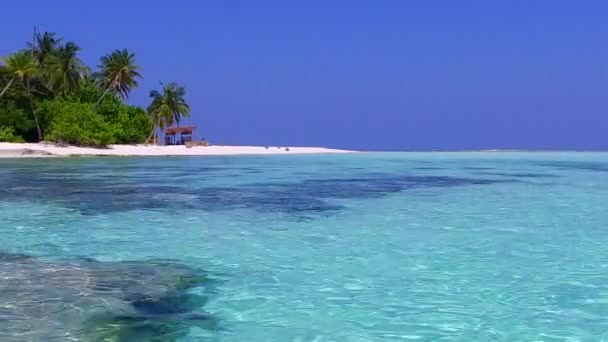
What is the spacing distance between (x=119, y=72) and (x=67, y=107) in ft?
32.5

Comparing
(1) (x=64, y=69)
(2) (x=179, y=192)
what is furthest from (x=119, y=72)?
(2) (x=179, y=192)

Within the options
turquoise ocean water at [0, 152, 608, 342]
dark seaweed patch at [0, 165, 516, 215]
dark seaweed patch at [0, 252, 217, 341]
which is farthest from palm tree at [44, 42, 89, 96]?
dark seaweed patch at [0, 252, 217, 341]

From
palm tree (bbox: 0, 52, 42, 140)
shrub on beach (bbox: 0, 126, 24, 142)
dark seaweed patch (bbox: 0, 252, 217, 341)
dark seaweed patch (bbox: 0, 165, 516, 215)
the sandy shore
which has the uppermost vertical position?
palm tree (bbox: 0, 52, 42, 140)

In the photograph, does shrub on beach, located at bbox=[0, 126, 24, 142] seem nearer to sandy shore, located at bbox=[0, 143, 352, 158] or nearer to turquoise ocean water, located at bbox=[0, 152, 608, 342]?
sandy shore, located at bbox=[0, 143, 352, 158]

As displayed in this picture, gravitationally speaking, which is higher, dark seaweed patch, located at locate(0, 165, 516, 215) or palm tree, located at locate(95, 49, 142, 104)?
palm tree, located at locate(95, 49, 142, 104)

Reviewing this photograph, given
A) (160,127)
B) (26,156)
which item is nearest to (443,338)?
(26,156)

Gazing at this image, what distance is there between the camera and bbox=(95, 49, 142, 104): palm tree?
51719 millimetres

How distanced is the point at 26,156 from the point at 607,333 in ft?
123

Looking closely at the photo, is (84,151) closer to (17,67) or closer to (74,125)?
(74,125)

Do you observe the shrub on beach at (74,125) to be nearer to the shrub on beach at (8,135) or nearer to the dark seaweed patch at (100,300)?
the shrub on beach at (8,135)

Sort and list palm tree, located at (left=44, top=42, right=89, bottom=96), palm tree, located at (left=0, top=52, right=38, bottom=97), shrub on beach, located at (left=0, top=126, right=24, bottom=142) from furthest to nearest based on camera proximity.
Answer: palm tree, located at (left=44, top=42, right=89, bottom=96)
shrub on beach, located at (left=0, top=126, right=24, bottom=142)
palm tree, located at (left=0, top=52, right=38, bottom=97)

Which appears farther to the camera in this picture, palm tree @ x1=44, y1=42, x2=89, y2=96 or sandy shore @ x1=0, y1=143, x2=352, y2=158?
palm tree @ x1=44, y1=42, x2=89, y2=96

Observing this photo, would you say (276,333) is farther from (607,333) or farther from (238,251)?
(238,251)

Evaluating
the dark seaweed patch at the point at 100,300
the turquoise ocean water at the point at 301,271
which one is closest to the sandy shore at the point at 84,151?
the turquoise ocean water at the point at 301,271
